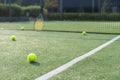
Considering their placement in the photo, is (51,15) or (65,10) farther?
(65,10)

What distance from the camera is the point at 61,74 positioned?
5008mm

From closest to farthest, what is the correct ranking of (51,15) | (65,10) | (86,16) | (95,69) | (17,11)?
(95,69), (17,11), (86,16), (51,15), (65,10)

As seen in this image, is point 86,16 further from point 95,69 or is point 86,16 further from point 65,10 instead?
point 95,69

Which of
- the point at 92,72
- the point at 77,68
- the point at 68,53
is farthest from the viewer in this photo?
the point at 68,53

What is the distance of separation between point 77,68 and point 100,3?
44.5 metres

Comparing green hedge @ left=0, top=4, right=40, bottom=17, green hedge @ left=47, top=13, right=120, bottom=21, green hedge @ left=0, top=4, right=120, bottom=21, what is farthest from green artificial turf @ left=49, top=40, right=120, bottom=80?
green hedge @ left=47, top=13, right=120, bottom=21

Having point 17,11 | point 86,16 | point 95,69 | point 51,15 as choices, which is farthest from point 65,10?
point 95,69

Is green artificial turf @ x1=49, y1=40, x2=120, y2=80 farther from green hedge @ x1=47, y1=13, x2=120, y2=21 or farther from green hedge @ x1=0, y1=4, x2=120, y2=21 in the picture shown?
green hedge @ x1=47, y1=13, x2=120, y2=21

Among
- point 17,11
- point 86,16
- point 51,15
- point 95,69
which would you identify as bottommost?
point 86,16

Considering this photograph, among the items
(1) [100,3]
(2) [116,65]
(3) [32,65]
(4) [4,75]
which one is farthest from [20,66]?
(1) [100,3]

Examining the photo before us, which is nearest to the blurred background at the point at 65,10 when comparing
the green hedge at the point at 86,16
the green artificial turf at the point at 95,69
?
the green hedge at the point at 86,16

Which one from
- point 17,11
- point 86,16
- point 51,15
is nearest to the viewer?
point 17,11

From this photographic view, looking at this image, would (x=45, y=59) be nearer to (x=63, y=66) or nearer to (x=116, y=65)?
(x=63, y=66)

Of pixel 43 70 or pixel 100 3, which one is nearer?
pixel 43 70
